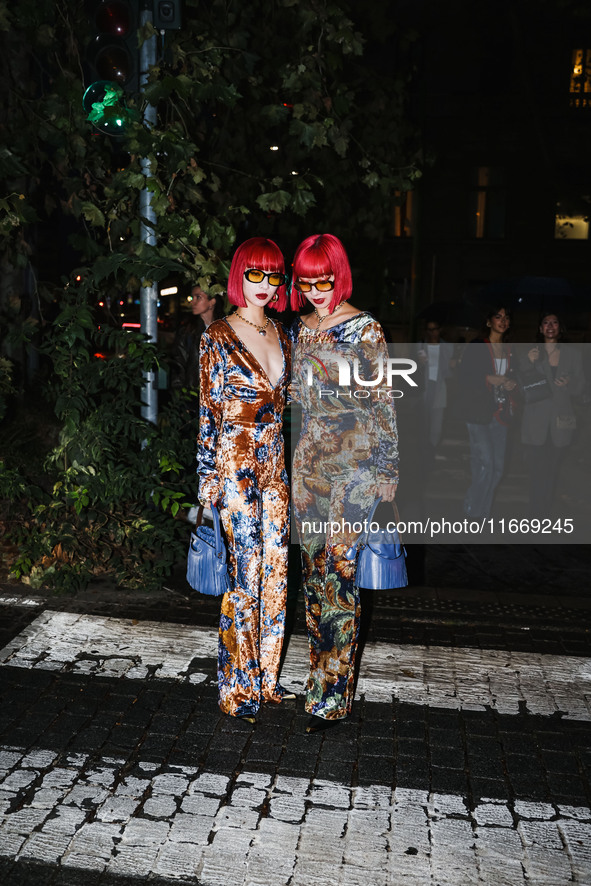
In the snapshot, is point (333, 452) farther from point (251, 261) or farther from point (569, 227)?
point (569, 227)

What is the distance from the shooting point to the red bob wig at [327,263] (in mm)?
4012

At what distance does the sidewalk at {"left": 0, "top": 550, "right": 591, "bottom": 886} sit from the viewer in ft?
10.7

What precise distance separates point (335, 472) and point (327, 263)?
36.7 inches

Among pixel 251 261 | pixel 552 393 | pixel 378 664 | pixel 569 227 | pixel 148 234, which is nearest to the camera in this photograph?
pixel 251 261

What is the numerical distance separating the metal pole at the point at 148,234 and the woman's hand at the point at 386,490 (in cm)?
264

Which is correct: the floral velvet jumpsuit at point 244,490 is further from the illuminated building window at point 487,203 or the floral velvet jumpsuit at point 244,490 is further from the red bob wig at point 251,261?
the illuminated building window at point 487,203

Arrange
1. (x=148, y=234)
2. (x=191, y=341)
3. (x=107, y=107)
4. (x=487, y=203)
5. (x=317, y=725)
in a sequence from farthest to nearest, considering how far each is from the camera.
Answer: (x=487, y=203), (x=191, y=341), (x=148, y=234), (x=107, y=107), (x=317, y=725)

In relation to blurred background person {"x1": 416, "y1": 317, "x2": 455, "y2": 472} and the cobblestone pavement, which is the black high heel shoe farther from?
blurred background person {"x1": 416, "y1": 317, "x2": 455, "y2": 472}

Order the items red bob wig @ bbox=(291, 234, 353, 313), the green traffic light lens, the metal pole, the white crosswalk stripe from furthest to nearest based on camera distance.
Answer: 1. the metal pole
2. the green traffic light lens
3. the white crosswalk stripe
4. red bob wig @ bbox=(291, 234, 353, 313)

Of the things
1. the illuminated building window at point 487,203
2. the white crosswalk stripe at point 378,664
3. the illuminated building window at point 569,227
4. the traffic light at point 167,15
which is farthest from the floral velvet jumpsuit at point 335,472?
the illuminated building window at point 569,227

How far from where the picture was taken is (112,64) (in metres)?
5.85

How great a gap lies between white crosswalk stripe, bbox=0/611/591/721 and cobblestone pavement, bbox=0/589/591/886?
15 mm

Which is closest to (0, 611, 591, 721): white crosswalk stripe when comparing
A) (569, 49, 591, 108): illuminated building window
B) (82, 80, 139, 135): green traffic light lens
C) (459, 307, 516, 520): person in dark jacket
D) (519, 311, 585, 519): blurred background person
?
(459, 307, 516, 520): person in dark jacket

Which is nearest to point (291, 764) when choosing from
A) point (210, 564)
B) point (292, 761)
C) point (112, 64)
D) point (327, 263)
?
point (292, 761)
